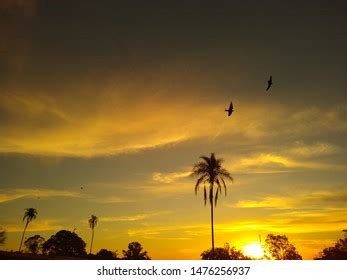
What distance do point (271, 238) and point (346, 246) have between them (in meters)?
16.4

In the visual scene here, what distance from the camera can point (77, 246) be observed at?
10381 centimetres

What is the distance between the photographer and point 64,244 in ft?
339

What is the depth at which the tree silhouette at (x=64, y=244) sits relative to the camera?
338 feet

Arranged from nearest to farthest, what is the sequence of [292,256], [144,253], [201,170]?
1. [201,170]
2. [292,256]
3. [144,253]

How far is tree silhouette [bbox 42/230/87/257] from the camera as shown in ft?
338

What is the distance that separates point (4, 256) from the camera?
46.9 feet
